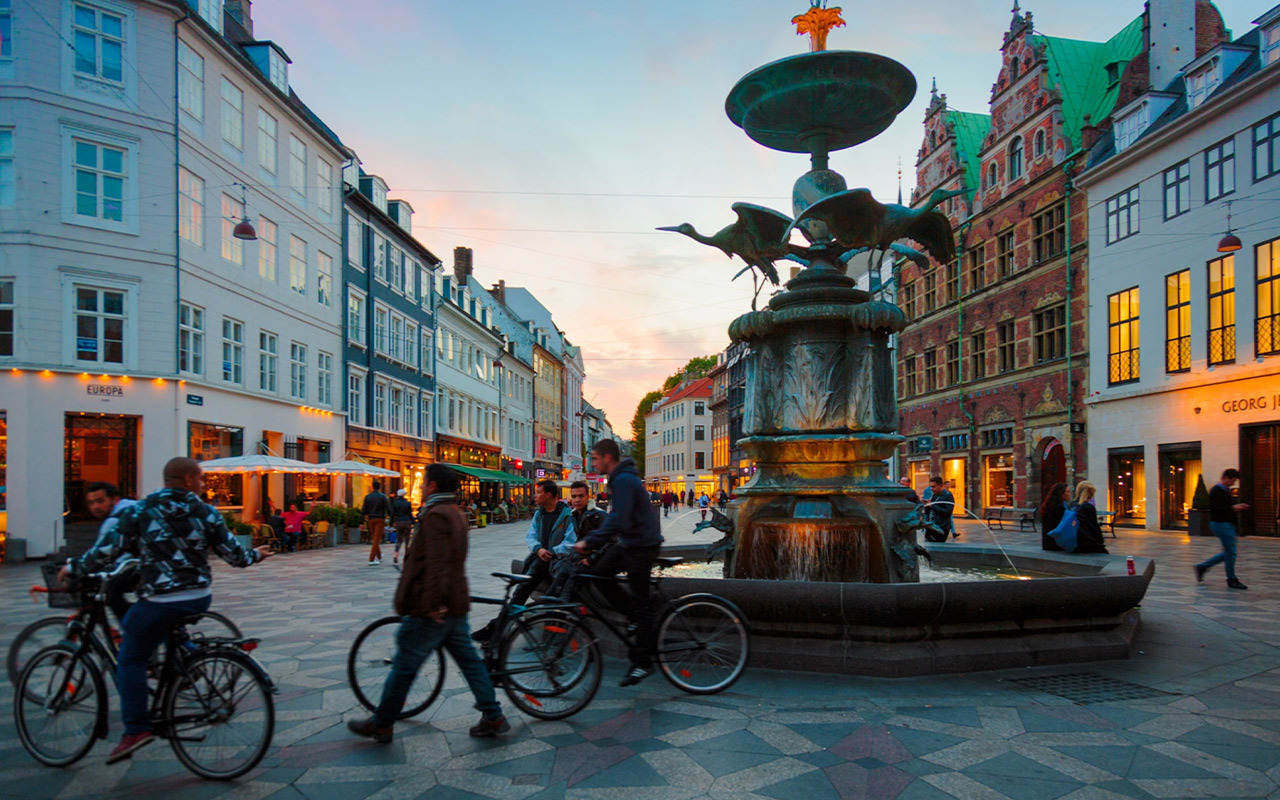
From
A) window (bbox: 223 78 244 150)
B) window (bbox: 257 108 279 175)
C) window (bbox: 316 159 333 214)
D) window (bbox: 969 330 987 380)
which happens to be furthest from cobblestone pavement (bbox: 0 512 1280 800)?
window (bbox: 969 330 987 380)

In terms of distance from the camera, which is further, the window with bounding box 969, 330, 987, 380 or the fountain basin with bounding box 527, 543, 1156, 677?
the window with bounding box 969, 330, 987, 380

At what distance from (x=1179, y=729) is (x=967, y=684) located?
4.34 feet

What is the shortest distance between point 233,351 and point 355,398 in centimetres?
834

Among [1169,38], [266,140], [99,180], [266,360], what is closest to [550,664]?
[99,180]

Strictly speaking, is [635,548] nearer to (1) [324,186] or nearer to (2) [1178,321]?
(2) [1178,321]

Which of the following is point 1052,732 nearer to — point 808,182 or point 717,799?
point 717,799

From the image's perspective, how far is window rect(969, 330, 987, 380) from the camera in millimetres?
38250

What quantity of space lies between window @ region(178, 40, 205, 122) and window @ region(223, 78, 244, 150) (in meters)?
1.20

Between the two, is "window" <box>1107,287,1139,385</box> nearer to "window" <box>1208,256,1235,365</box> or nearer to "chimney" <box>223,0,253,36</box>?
"window" <box>1208,256,1235,365</box>

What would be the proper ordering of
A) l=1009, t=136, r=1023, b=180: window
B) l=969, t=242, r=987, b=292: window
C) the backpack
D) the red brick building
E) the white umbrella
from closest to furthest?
the backpack, the white umbrella, the red brick building, l=1009, t=136, r=1023, b=180: window, l=969, t=242, r=987, b=292: window

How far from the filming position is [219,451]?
77.8 feet

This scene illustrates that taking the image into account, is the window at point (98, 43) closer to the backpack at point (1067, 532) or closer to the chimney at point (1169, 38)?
the backpack at point (1067, 532)

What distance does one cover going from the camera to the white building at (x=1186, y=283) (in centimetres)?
2273

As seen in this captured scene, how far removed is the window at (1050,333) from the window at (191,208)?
94.9 ft
